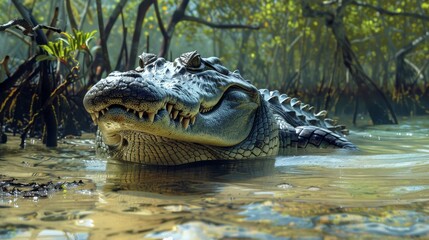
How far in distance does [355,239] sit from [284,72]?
17.6 meters

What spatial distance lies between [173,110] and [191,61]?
2.52 ft

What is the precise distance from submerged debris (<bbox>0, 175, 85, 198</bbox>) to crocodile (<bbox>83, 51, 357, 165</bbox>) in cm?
52

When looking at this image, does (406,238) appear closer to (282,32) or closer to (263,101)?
(263,101)

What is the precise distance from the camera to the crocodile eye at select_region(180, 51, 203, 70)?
13.3ft

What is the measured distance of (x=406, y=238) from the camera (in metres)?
1.70

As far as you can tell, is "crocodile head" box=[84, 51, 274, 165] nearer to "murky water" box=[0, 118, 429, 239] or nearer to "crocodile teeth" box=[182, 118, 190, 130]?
"crocodile teeth" box=[182, 118, 190, 130]

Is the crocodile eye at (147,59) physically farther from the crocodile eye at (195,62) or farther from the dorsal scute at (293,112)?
the dorsal scute at (293,112)

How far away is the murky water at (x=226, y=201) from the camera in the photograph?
1797 millimetres

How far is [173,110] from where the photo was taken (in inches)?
134

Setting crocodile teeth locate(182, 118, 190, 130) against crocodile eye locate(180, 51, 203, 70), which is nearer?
crocodile teeth locate(182, 118, 190, 130)

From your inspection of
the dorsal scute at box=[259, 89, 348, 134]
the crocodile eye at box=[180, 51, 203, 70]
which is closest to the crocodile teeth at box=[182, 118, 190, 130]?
the crocodile eye at box=[180, 51, 203, 70]

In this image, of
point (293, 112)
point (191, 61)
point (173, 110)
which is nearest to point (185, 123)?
point (173, 110)

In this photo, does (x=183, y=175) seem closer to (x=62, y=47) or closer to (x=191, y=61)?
(x=191, y=61)

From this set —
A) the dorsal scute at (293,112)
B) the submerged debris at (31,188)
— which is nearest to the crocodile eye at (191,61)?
the dorsal scute at (293,112)
